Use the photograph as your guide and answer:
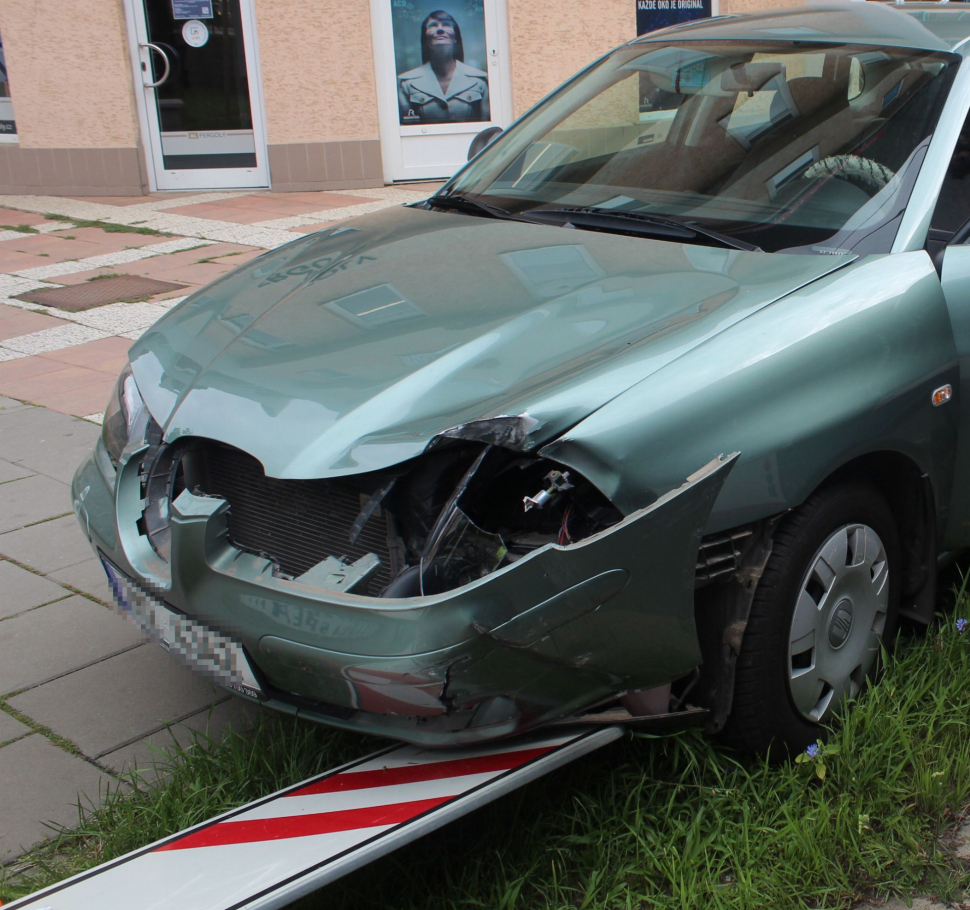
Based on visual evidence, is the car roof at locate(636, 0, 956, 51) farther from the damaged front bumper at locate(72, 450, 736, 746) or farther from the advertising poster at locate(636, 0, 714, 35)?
the advertising poster at locate(636, 0, 714, 35)

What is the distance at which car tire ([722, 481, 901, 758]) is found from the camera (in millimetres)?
2281

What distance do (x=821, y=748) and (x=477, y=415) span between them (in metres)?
1.13

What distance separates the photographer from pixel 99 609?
3.49 meters

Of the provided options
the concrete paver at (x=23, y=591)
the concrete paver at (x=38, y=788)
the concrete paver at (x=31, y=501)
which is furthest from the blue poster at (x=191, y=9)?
the concrete paver at (x=38, y=788)

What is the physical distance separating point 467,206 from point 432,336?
1.14 metres

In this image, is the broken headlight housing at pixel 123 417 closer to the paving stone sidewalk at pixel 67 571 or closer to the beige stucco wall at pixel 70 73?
the paving stone sidewalk at pixel 67 571

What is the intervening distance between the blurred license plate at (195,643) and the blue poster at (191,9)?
9.83 m

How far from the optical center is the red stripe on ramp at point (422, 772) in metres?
2.17

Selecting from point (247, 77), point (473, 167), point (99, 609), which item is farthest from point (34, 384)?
point (247, 77)

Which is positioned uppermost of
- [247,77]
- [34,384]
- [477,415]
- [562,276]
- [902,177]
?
[247,77]

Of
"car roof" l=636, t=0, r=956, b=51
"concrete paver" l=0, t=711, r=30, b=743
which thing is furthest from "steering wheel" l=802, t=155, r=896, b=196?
"concrete paver" l=0, t=711, r=30, b=743

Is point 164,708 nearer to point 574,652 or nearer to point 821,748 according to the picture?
point 574,652

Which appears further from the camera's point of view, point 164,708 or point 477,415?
point 164,708

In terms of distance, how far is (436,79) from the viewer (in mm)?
11523
